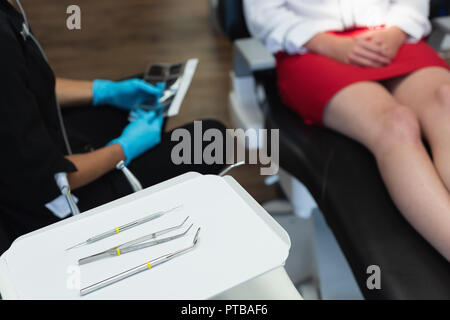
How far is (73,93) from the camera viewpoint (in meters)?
1.12

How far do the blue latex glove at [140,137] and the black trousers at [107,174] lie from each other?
0.02m

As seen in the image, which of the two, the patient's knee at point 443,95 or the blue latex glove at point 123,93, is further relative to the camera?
the blue latex glove at point 123,93

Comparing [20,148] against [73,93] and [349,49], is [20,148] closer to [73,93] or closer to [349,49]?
[73,93]

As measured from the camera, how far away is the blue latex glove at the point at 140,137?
0.96 meters

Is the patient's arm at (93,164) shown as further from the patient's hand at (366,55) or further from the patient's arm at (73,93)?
the patient's hand at (366,55)

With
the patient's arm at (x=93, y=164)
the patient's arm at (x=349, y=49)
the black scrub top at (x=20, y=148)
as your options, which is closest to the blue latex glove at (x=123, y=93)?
the patient's arm at (x=93, y=164)

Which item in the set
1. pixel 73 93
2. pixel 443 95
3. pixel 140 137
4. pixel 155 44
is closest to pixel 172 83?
pixel 140 137

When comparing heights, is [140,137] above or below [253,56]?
below

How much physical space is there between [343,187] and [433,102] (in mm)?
292

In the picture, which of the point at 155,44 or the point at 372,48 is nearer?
the point at 372,48

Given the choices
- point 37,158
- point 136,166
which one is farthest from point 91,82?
point 37,158

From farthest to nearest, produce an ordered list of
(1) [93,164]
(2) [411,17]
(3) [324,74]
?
(2) [411,17], (3) [324,74], (1) [93,164]

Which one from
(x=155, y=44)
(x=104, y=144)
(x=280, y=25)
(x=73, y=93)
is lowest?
(x=155, y=44)
